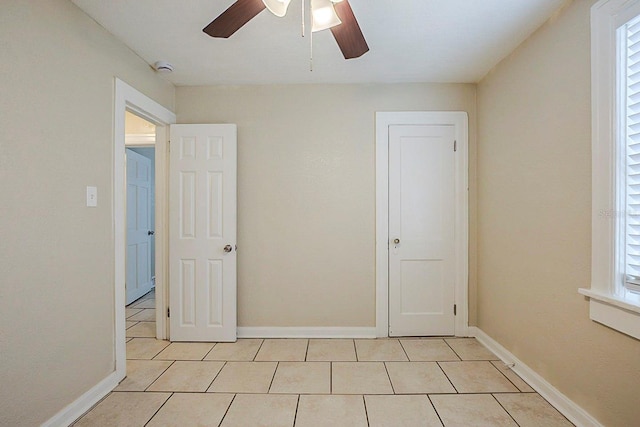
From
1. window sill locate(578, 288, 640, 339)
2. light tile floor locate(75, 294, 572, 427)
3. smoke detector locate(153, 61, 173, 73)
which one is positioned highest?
smoke detector locate(153, 61, 173, 73)

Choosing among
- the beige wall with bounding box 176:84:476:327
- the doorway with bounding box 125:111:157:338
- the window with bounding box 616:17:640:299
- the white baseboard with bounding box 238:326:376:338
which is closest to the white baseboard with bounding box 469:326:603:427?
the beige wall with bounding box 176:84:476:327

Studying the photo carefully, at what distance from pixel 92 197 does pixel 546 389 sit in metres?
3.12

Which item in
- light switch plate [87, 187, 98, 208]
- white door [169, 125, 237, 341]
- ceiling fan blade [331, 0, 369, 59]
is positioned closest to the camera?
ceiling fan blade [331, 0, 369, 59]

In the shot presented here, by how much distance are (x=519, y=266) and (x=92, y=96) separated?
315cm

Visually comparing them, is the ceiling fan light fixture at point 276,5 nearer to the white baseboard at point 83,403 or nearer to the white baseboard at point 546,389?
the white baseboard at point 83,403

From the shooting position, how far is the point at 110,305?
215 centimetres

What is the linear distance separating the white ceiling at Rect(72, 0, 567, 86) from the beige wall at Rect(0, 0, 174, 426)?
37 centimetres

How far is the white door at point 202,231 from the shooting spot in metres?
2.89

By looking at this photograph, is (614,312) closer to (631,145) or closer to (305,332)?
(631,145)

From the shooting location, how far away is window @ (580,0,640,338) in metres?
1.50

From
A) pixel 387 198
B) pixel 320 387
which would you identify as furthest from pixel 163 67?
pixel 320 387

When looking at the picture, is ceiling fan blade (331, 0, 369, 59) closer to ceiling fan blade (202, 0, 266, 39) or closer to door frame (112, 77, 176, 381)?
ceiling fan blade (202, 0, 266, 39)

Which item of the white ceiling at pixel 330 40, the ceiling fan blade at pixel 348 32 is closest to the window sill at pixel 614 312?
the white ceiling at pixel 330 40

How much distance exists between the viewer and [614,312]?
154 centimetres
